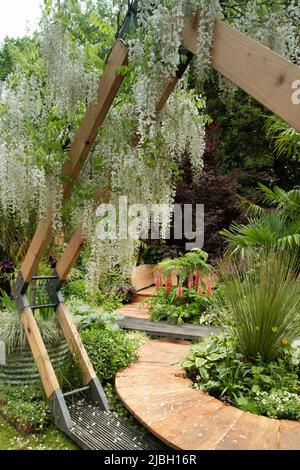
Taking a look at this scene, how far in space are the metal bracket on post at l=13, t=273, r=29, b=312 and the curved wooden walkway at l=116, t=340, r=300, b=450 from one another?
2.76 ft

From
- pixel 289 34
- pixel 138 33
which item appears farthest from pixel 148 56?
pixel 289 34

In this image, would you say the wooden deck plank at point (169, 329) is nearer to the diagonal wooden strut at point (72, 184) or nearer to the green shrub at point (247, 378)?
the green shrub at point (247, 378)

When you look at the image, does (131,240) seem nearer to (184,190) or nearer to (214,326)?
(214,326)

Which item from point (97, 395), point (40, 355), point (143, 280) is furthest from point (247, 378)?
point (143, 280)

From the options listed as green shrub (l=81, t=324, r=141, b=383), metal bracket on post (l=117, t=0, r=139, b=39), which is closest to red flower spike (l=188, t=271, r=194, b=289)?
green shrub (l=81, t=324, r=141, b=383)

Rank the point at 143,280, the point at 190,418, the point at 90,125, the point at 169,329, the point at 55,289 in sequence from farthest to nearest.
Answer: the point at 143,280, the point at 169,329, the point at 55,289, the point at 190,418, the point at 90,125

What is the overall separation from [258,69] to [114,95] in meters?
0.87

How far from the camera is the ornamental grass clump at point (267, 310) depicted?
9.25 feet

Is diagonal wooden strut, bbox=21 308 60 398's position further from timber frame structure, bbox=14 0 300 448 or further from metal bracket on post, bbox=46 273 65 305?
metal bracket on post, bbox=46 273 65 305

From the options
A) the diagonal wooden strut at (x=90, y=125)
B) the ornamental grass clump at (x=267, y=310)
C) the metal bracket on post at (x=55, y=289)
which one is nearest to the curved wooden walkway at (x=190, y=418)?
the ornamental grass clump at (x=267, y=310)

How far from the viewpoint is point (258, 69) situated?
1.32 metres

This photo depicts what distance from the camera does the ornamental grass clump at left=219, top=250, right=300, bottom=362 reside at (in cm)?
282

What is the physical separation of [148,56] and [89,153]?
860 millimetres

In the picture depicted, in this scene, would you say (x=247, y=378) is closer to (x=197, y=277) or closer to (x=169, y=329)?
(x=169, y=329)
